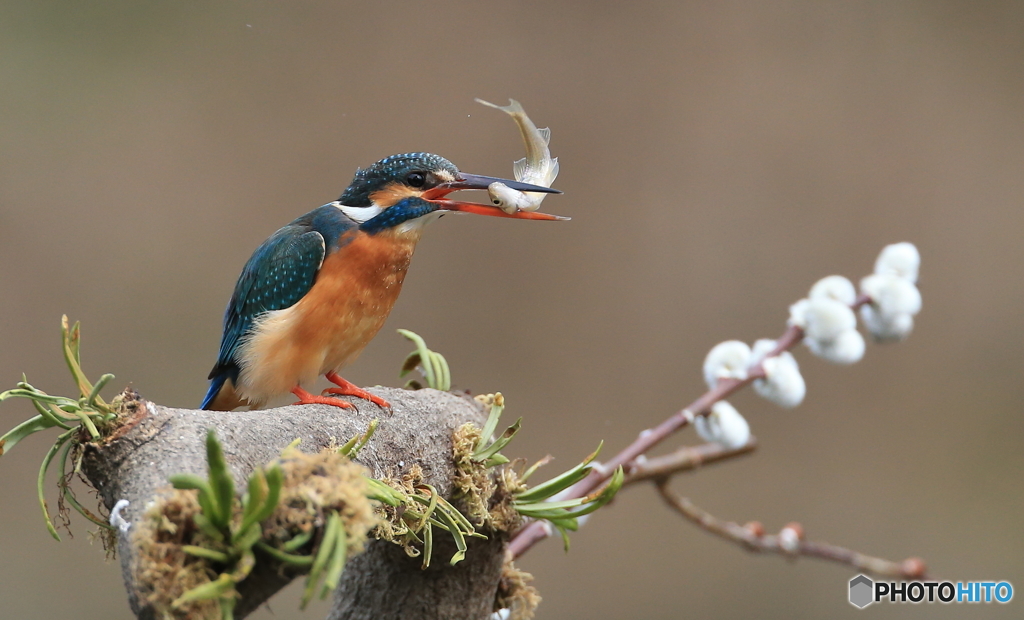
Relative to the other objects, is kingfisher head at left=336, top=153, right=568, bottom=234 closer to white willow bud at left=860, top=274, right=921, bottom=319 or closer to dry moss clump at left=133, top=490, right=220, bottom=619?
white willow bud at left=860, top=274, right=921, bottom=319

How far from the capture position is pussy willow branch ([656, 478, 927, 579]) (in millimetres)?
1046

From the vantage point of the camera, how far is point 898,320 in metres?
0.96

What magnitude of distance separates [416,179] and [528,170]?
5.4 inches

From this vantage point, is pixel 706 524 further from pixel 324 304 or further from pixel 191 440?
pixel 191 440

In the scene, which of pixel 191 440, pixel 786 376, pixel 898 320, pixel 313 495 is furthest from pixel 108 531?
pixel 898 320

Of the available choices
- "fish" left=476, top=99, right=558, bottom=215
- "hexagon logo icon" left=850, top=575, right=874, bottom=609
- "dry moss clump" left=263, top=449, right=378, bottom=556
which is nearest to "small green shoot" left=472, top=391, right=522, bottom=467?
"fish" left=476, top=99, right=558, bottom=215

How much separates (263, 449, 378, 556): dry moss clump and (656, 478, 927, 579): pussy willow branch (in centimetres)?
68

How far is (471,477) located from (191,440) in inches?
12.6

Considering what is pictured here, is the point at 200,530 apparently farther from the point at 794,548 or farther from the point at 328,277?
the point at 794,548

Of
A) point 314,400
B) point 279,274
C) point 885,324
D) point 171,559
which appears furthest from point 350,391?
point 885,324

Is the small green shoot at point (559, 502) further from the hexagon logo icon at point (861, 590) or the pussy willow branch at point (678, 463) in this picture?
the hexagon logo icon at point (861, 590)

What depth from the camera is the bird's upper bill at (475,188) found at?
0.94m

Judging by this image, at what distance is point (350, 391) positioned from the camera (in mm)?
996

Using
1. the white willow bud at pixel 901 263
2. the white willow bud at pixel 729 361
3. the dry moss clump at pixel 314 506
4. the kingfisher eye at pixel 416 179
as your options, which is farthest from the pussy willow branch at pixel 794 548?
the dry moss clump at pixel 314 506
